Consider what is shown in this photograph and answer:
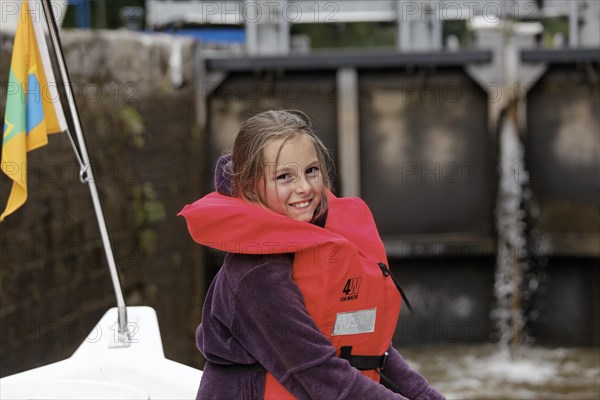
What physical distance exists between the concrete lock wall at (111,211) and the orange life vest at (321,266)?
3.40 meters

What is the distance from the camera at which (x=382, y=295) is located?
1699 millimetres

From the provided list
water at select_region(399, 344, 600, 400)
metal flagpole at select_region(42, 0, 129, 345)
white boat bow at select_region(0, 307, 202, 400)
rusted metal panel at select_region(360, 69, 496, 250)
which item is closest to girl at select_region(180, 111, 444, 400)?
white boat bow at select_region(0, 307, 202, 400)

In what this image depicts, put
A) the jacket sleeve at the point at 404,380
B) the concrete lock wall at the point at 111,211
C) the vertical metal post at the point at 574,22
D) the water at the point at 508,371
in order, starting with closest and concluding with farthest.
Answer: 1. the jacket sleeve at the point at 404,380
2. the concrete lock wall at the point at 111,211
3. the water at the point at 508,371
4. the vertical metal post at the point at 574,22

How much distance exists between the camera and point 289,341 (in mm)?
1576

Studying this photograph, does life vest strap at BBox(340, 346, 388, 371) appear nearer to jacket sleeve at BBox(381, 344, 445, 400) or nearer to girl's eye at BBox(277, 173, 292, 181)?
jacket sleeve at BBox(381, 344, 445, 400)

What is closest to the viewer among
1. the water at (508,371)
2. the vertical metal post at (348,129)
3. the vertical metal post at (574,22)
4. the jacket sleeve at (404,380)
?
the jacket sleeve at (404,380)

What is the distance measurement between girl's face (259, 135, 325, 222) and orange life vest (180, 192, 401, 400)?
0.05m

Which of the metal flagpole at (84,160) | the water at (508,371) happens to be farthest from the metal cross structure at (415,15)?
the metal flagpole at (84,160)

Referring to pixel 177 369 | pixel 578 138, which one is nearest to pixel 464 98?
pixel 578 138

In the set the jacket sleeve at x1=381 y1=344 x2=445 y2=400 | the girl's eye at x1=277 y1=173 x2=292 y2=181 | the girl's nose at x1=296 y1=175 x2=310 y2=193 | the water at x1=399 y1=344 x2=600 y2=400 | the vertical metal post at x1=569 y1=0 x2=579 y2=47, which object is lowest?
the water at x1=399 y1=344 x2=600 y2=400

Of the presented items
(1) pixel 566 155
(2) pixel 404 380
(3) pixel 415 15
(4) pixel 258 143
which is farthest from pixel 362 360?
(3) pixel 415 15

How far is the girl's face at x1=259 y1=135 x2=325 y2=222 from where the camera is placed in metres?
1.66

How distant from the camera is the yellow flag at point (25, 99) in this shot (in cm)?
252

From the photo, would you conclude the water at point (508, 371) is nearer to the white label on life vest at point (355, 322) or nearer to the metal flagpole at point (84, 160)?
the metal flagpole at point (84, 160)
